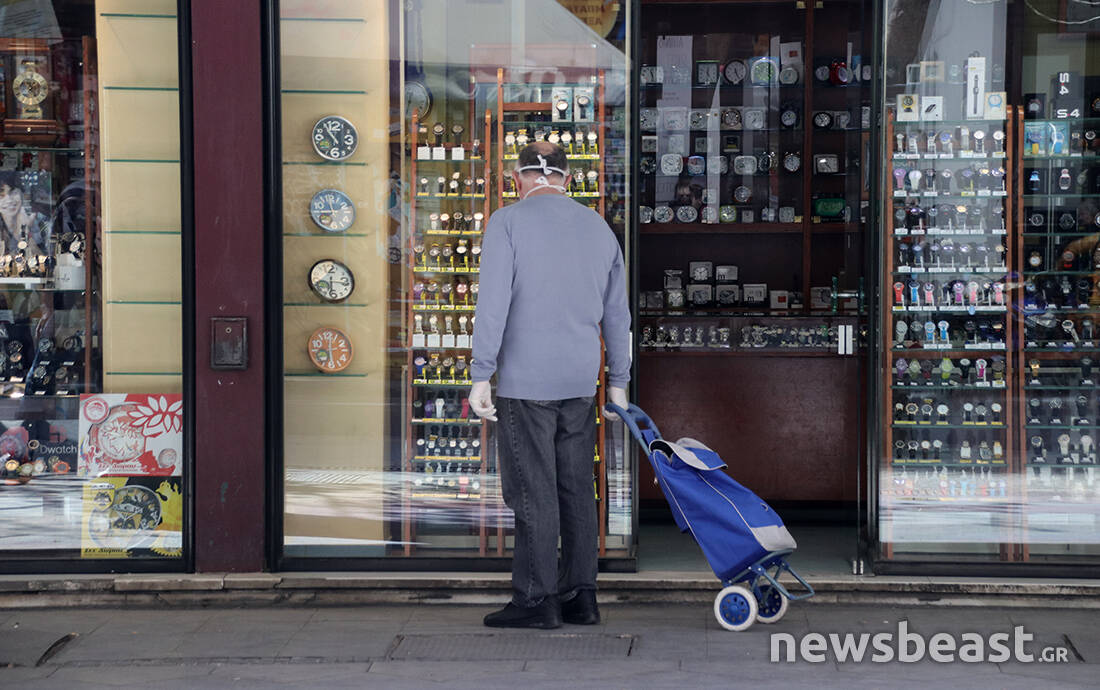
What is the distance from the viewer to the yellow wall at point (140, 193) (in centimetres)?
599

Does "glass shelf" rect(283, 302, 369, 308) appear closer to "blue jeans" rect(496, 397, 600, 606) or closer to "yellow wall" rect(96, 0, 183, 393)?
"yellow wall" rect(96, 0, 183, 393)

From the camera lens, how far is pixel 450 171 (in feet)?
20.2

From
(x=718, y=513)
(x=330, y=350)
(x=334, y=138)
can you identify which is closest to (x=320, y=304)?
(x=330, y=350)

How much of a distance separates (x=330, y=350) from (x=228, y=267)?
25.9 inches

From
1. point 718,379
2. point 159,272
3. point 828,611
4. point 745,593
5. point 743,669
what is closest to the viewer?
point 743,669

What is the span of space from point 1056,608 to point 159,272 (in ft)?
14.8

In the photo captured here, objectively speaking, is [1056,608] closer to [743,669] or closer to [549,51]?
[743,669]

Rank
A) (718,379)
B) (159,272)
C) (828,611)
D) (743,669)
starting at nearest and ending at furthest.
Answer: (743,669), (828,611), (159,272), (718,379)

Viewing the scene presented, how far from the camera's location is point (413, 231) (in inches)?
243

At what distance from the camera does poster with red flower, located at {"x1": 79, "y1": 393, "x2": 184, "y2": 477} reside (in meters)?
6.02

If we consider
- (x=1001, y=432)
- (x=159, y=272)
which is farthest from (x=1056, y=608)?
(x=159, y=272)

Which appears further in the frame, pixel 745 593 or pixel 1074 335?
pixel 1074 335

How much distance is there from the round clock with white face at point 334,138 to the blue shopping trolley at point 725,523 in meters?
2.00

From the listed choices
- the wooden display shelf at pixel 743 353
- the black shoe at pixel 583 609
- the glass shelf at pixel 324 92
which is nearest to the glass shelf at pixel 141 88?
the glass shelf at pixel 324 92
